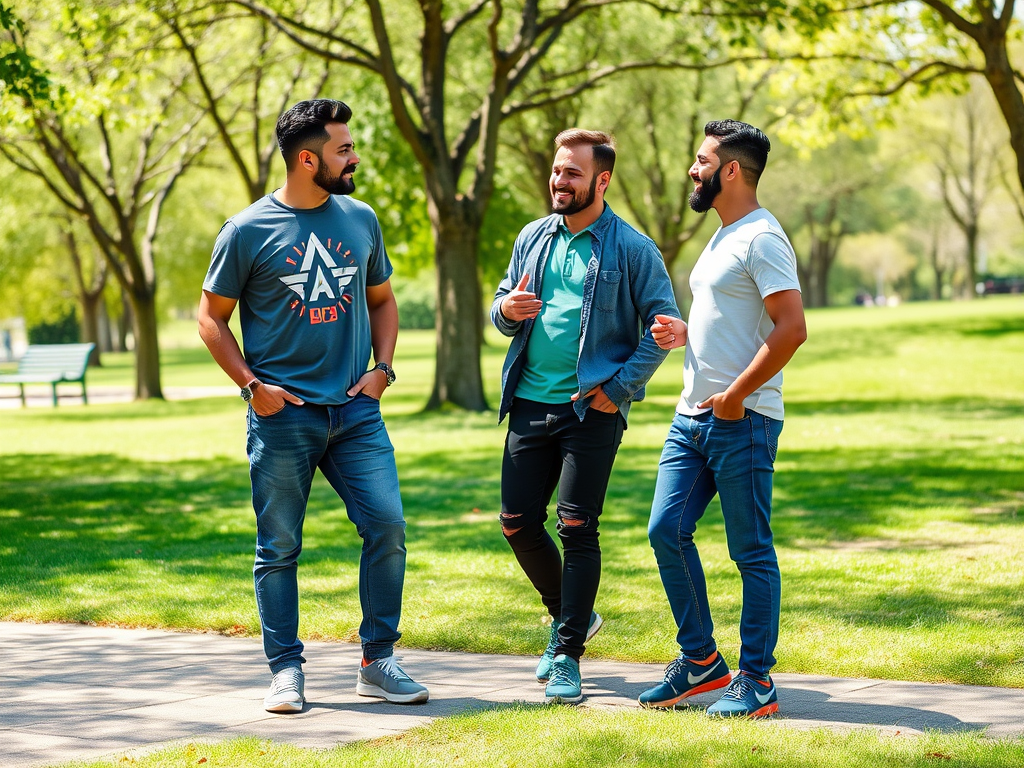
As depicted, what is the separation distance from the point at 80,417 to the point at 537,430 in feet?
59.7

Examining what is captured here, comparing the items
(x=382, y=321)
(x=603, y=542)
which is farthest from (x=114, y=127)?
(x=382, y=321)

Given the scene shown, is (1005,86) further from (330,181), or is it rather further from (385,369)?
(330,181)

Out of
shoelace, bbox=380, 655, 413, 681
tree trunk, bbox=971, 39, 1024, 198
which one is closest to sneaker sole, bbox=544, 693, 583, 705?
shoelace, bbox=380, 655, 413, 681

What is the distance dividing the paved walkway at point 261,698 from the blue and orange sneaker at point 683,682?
0.31 ft

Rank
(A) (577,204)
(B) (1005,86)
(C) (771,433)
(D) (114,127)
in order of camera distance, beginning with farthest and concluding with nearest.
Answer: (D) (114,127)
(B) (1005,86)
(A) (577,204)
(C) (771,433)

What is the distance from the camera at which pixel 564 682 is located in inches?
181

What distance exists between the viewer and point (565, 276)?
4.82 meters

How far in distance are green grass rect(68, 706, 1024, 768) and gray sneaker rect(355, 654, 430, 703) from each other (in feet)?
1.33

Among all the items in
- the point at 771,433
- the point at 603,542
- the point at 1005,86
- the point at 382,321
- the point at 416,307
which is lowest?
the point at 603,542

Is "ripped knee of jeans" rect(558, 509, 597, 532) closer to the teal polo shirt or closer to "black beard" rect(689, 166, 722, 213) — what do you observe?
the teal polo shirt

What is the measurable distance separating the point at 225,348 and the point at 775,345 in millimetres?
2089

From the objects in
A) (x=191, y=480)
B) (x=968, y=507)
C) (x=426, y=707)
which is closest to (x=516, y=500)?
(x=426, y=707)

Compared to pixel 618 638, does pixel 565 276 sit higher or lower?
higher

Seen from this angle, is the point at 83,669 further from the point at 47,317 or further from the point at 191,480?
the point at 47,317
